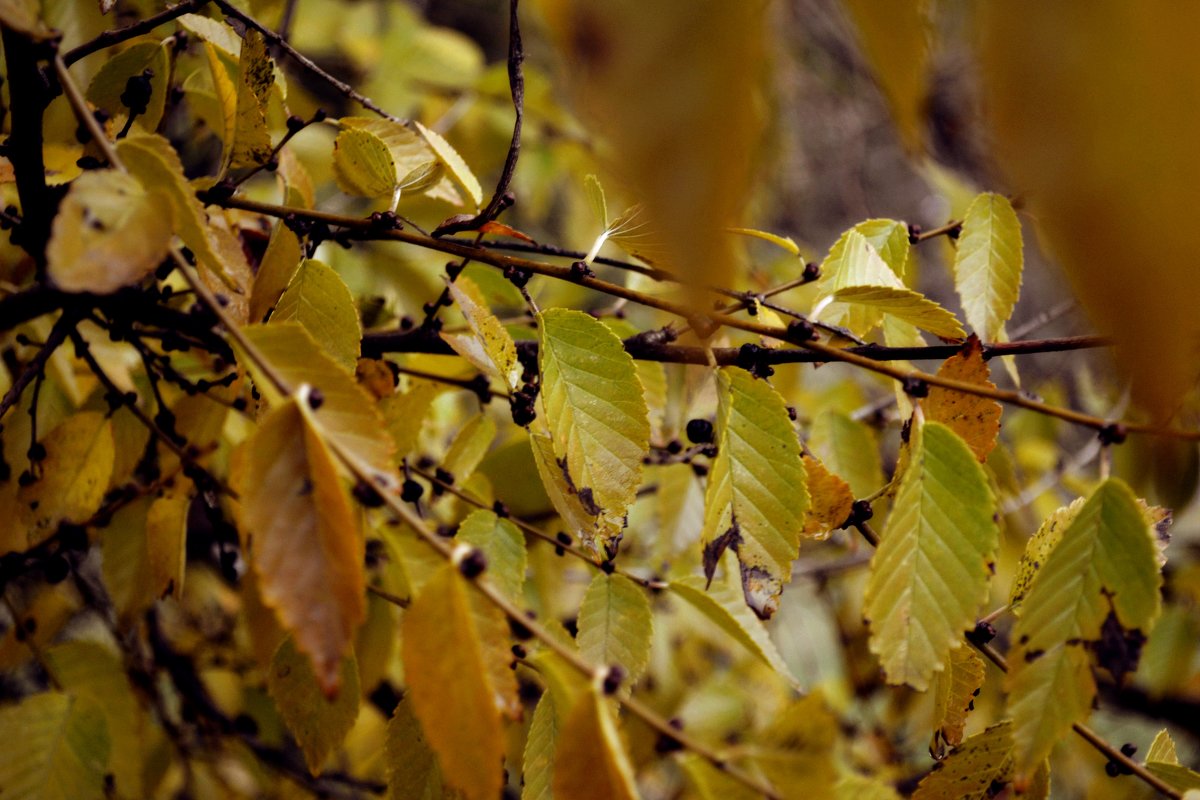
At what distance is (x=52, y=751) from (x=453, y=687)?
0.58 metres

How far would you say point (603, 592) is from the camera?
576 millimetres

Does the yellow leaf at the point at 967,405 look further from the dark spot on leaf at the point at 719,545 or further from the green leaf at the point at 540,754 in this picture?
the green leaf at the point at 540,754

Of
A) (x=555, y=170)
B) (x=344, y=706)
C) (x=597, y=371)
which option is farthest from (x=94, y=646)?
(x=555, y=170)

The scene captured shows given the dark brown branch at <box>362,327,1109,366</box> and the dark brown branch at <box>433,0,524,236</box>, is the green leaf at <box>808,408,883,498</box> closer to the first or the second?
the dark brown branch at <box>362,327,1109,366</box>

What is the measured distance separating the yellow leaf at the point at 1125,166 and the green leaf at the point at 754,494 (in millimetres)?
303

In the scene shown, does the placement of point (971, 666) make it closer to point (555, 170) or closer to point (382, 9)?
point (555, 170)

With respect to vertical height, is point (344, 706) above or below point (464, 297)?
below

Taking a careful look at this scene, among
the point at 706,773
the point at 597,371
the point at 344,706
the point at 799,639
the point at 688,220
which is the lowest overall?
the point at 799,639

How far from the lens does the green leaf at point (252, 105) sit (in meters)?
0.53

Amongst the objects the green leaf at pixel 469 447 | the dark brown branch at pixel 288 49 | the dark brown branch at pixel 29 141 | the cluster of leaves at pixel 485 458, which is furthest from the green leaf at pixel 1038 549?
the dark brown branch at pixel 29 141

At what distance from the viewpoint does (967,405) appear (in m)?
0.48

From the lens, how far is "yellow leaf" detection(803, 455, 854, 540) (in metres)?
0.53

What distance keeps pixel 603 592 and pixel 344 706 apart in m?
0.21

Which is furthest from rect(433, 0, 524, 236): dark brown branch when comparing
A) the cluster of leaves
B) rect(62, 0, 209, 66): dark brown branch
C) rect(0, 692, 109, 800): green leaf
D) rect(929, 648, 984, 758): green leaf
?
rect(0, 692, 109, 800): green leaf
